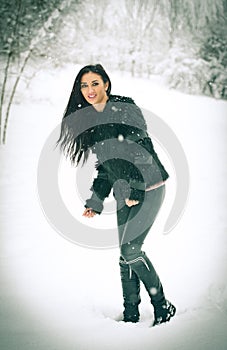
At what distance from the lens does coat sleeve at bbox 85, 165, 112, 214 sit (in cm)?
176

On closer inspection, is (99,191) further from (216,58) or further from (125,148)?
(216,58)

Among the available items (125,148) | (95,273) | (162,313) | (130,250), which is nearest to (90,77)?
(125,148)

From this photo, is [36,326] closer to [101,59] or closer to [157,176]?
[157,176]

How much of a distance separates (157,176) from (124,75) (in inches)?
374

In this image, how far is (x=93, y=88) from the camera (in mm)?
1582

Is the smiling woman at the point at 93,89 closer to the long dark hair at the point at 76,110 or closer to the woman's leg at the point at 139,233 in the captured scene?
the long dark hair at the point at 76,110

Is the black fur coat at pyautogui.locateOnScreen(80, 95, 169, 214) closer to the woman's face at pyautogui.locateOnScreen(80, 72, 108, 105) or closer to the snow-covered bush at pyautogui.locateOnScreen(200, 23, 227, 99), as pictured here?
A: the woman's face at pyautogui.locateOnScreen(80, 72, 108, 105)

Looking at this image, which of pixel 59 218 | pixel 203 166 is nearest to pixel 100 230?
pixel 59 218

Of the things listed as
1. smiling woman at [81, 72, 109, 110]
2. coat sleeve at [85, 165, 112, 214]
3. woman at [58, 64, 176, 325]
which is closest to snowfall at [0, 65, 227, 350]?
woman at [58, 64, 176, 325]

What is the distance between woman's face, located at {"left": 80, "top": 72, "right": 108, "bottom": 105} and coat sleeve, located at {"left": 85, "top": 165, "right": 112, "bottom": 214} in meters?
0.35

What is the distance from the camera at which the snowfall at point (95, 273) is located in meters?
1.67

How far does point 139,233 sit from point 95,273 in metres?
0.90

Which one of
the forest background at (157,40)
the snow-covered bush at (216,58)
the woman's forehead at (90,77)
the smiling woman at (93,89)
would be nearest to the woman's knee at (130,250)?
the smiling woman at (93,89)

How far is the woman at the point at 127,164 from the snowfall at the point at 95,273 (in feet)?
0.62
